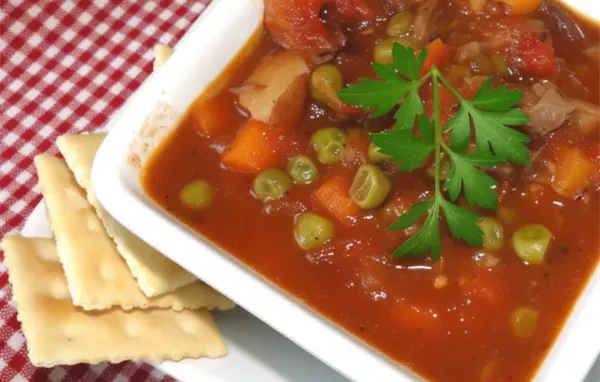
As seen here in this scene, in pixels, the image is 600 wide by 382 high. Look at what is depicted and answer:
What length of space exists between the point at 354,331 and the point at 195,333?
71 centimetres

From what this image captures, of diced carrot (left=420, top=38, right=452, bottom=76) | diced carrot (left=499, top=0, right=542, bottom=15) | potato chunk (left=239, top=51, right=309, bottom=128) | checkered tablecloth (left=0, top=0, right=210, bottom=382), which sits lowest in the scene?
checkered tablecloth (left=0, top=0, right=210, bottom=382)

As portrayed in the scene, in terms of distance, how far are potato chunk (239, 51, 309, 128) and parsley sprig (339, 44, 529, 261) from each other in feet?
0.92

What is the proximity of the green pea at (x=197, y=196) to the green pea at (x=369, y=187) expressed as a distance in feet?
1.74

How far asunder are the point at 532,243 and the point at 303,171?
867 mm

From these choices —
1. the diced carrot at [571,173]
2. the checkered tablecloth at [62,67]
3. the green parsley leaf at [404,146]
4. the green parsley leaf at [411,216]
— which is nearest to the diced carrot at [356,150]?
the green parsley leaf at [404,146]

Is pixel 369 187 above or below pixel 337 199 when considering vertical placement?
above

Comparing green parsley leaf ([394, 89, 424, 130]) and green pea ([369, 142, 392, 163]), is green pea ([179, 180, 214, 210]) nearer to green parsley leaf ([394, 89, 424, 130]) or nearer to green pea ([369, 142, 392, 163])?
green pea ([369, 142, 392, 163])

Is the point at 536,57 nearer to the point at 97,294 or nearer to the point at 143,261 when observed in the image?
the point at 143,261

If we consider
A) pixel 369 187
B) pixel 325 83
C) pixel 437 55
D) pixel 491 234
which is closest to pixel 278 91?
pixel 325 83

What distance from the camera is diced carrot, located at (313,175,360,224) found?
2.83 meters

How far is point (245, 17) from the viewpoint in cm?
319

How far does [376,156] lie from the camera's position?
9.37ft

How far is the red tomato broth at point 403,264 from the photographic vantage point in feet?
8.61

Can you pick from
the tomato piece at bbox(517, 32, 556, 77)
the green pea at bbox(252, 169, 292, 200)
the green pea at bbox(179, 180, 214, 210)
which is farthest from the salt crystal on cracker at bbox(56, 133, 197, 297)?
the tomato piece at bbox(517, 32, 556, 77)
